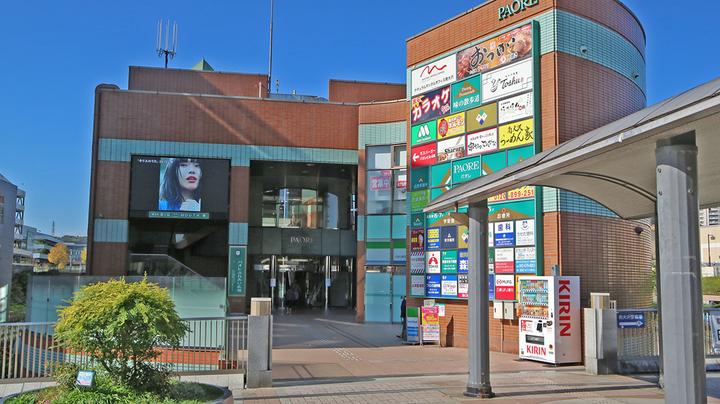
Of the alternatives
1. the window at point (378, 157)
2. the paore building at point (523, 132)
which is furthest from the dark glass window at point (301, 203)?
the paore building at point (523, 132)

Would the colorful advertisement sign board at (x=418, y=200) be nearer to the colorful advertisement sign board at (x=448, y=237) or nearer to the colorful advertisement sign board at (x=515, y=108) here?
the colorful advertisement sign board at (x=448, y=237)

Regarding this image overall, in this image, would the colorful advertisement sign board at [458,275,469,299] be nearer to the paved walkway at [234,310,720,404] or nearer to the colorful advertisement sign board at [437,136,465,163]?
the paved walkway at [234,310,720,404]

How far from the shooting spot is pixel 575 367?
1359cm

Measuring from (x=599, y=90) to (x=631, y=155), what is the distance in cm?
979

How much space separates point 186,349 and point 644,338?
33.3 ft

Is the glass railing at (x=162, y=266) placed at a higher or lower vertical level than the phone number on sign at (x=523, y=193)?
lower

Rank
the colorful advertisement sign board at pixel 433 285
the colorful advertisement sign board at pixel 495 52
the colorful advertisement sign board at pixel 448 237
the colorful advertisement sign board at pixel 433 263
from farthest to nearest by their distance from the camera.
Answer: the colorful advertisement sign board at pixel 433 263 → the colorful advertisement sign board at pixel 433 285 → the colorful advertisement sign board at pixel 448 237 → the colorful advertisement sign board at pixel 495 52

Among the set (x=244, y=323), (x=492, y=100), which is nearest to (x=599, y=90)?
(x=492, y=100)

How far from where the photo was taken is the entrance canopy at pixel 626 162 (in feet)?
17.3

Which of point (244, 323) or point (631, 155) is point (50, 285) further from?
point (631, 155)

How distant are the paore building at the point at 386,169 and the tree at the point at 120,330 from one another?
17.8ft

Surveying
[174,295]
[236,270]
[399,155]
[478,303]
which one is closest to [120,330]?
[478,303]

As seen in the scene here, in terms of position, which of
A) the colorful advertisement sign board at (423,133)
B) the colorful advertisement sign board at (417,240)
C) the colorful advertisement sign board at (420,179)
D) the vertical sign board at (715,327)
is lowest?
the vertical sign board at (715,327)

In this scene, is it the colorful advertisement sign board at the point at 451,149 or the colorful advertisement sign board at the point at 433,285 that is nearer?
the colorful advertisement sign board at the point at 451,149
